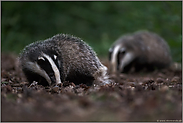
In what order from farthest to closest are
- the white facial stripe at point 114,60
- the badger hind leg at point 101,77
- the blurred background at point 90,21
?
the blurred background at point 90,21, the white facial stripe at point 114,60, the badger hind leg at point 101,77

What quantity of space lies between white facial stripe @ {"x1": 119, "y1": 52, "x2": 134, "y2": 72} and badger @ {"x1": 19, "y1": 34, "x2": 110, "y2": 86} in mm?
2424

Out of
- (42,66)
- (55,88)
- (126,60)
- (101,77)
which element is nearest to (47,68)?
(42,66)

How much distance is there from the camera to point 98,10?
1300 centimetres

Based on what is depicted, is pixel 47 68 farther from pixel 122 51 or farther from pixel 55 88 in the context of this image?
pixel 122 51

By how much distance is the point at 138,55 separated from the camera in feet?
22.5

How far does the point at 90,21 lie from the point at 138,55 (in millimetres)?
6232

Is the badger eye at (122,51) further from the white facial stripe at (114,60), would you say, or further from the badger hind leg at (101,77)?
the badger hind leg at (101,77)

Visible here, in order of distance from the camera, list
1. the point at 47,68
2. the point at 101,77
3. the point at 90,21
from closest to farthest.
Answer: the point at 47,68, the point at 101,77, the point at 90,21

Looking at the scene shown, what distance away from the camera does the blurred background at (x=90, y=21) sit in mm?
7852

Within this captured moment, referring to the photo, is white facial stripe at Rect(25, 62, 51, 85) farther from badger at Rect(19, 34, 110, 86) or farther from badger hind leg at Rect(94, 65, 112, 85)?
badger hind leg at Rect(94, 65, 112, 85)

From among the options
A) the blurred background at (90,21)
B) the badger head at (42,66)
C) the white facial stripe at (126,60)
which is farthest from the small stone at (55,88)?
the blurred background at (90,21)

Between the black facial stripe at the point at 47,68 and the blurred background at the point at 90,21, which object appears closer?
the black facial stripe at the point at 47,68

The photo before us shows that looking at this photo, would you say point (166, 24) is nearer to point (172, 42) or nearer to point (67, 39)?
point (172, 42)

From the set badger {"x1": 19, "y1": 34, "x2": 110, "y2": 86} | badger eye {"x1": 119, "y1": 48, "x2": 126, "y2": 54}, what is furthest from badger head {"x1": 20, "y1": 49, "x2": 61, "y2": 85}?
badger eye {"x1": 119, "y1": 48, "x2": 126, "y2": 54}
